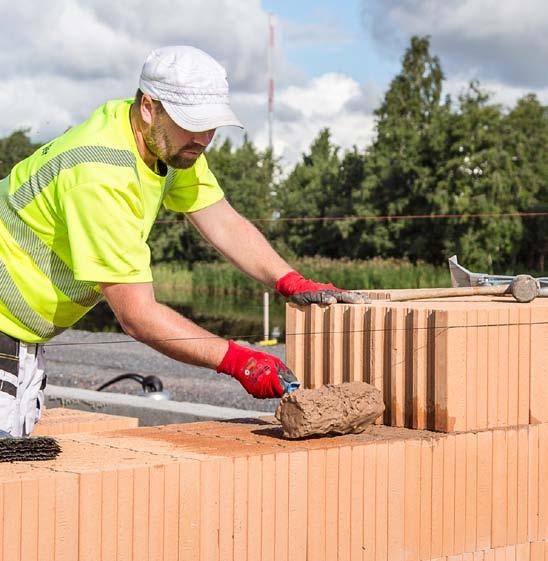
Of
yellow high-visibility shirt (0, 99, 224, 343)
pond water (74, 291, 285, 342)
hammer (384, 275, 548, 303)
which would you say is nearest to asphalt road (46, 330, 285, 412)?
pond water (74, 291, 285, 342)

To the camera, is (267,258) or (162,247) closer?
(267,258)

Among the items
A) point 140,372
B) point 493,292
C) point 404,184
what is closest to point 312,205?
point 404,184

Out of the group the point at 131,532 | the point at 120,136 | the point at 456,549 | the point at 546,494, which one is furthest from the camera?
the point at 546,494

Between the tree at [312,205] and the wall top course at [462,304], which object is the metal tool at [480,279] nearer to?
the wall top course at [462,304]

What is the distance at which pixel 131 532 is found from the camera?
122 inches

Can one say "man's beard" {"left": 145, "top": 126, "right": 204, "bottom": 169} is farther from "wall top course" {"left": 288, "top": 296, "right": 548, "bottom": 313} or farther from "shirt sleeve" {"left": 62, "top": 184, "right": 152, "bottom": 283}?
"wall top course" {"left": 288, "top": 296, "right": 548, "bottom": 313}

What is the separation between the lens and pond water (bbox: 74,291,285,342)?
22.1 metres

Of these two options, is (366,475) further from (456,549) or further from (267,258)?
(267,258)

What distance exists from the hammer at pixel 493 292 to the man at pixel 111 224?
1103 millimetres

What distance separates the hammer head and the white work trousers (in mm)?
1892

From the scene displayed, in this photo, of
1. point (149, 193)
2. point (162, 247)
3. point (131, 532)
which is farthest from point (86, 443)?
point (162, 247)

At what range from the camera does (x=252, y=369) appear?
3512 millimetres

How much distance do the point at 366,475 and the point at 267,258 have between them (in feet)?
3.42

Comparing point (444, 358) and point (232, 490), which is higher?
point (444, 358)
